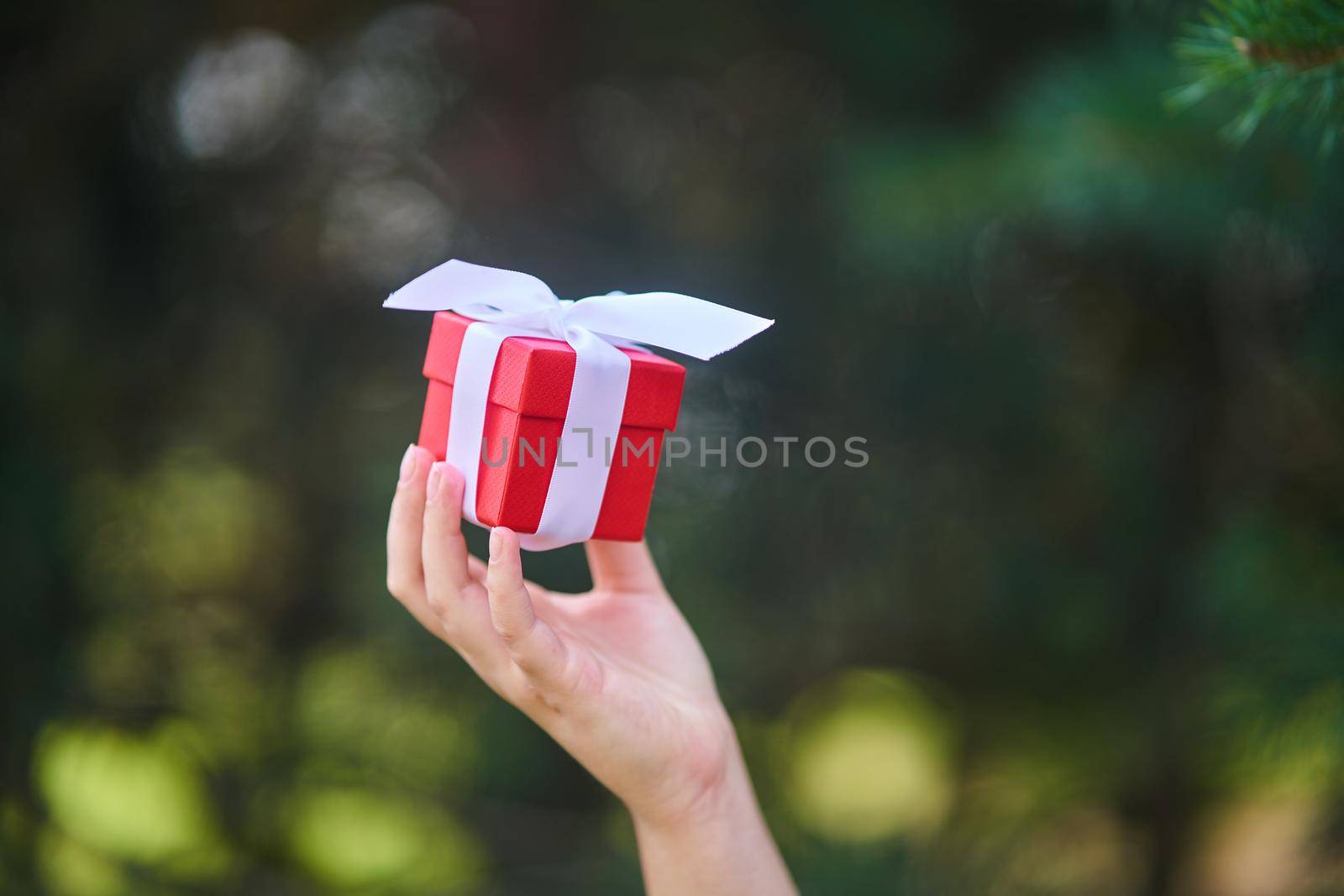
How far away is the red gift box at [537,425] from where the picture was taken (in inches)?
28.5

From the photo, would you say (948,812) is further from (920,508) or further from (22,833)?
(22,833)

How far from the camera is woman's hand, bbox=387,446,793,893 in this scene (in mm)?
704

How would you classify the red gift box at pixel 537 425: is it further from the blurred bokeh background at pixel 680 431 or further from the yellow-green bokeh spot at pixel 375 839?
the yellow-green bokeh spot at pixel 375 839

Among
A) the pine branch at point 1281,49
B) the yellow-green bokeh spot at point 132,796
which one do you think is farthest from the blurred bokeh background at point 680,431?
the pine branch at point 1281,49

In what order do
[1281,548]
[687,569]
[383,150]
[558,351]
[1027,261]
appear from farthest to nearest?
[383,150], [687,569], [1027,261], [1281,548], [558,351]

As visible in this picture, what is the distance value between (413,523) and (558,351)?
0.18m

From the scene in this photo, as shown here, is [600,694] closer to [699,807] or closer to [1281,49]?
[699,807]

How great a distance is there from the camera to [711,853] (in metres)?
0.77

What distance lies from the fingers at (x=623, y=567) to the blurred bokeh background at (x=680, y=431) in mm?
506

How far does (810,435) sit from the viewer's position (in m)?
1.43

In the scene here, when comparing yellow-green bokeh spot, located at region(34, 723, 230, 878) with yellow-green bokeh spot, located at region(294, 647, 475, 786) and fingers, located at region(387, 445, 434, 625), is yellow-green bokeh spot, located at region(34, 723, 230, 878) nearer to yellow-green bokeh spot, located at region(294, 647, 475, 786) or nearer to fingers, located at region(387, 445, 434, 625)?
yellow-green bokeh spot, located at region(294, 647, 475, 786)

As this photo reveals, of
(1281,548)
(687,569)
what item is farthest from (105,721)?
(1281,548)

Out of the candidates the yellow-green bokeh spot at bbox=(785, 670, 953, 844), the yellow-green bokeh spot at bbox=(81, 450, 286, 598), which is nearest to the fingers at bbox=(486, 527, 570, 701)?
the yellow-green bokeh spot at bbox=(785, 670, 953, 844)

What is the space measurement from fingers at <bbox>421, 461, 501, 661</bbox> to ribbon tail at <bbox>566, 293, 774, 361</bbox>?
0.17 m
